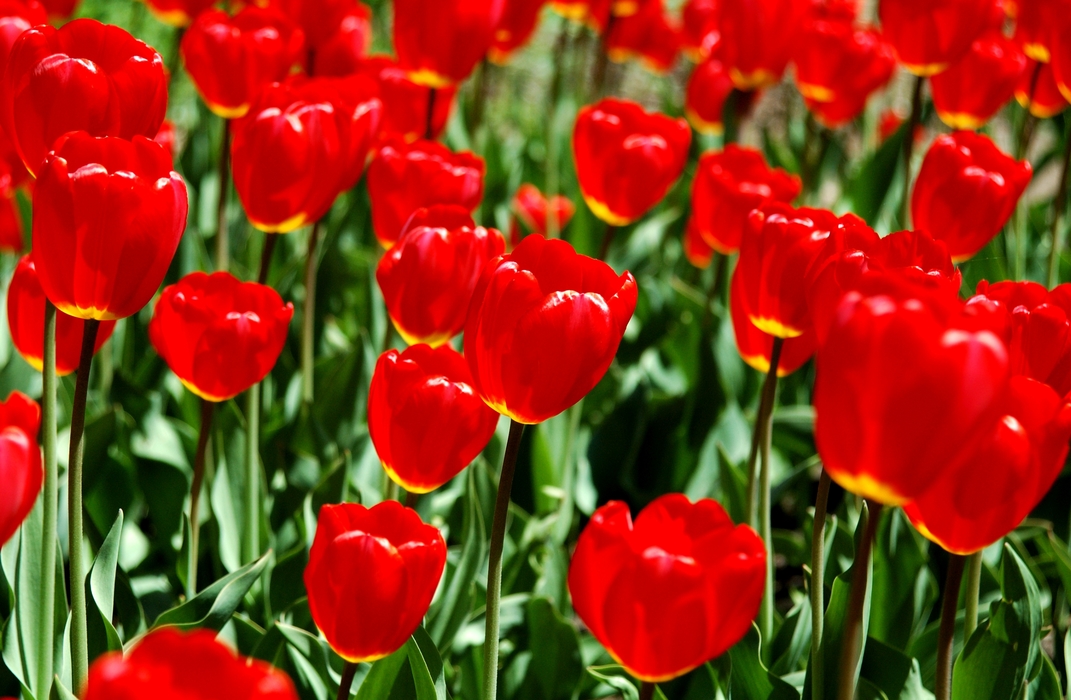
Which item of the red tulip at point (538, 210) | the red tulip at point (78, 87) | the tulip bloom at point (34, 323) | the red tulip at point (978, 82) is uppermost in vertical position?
the red tulip at point (78, 87)

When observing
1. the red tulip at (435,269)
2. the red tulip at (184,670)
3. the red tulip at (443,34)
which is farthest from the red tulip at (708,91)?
the red tulip at (184,670)

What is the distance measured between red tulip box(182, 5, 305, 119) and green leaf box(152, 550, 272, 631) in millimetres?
908

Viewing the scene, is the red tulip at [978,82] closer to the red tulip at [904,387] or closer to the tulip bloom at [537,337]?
the tulip bloom at [537,337]

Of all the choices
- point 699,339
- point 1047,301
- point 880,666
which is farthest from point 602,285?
point 699,339

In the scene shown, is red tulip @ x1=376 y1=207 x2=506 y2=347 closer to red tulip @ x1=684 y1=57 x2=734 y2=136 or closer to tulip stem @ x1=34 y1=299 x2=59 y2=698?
tulip stem @ x1=34 y1=299 x2=59 y2=698

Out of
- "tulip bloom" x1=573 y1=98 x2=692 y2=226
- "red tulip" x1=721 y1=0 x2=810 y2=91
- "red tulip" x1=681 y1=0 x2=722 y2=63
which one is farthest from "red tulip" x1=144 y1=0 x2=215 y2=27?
"red tulip" x1=681 y1=0 x2=722 y2=63

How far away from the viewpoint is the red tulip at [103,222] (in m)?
0.92

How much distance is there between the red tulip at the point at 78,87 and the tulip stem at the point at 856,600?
29.3 inches

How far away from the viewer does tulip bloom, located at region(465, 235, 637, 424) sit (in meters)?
0.90

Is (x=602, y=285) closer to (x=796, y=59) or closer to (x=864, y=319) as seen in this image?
(x=864, y=319)

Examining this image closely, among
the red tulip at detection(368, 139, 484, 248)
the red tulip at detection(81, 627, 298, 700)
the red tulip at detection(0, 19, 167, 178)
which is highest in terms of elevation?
the red tulip at detection(0, 19, 167, 178)

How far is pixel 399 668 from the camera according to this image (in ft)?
3.65

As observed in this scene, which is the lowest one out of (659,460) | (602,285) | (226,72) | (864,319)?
(659,460)

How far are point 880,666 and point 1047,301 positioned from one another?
1.52 feet
